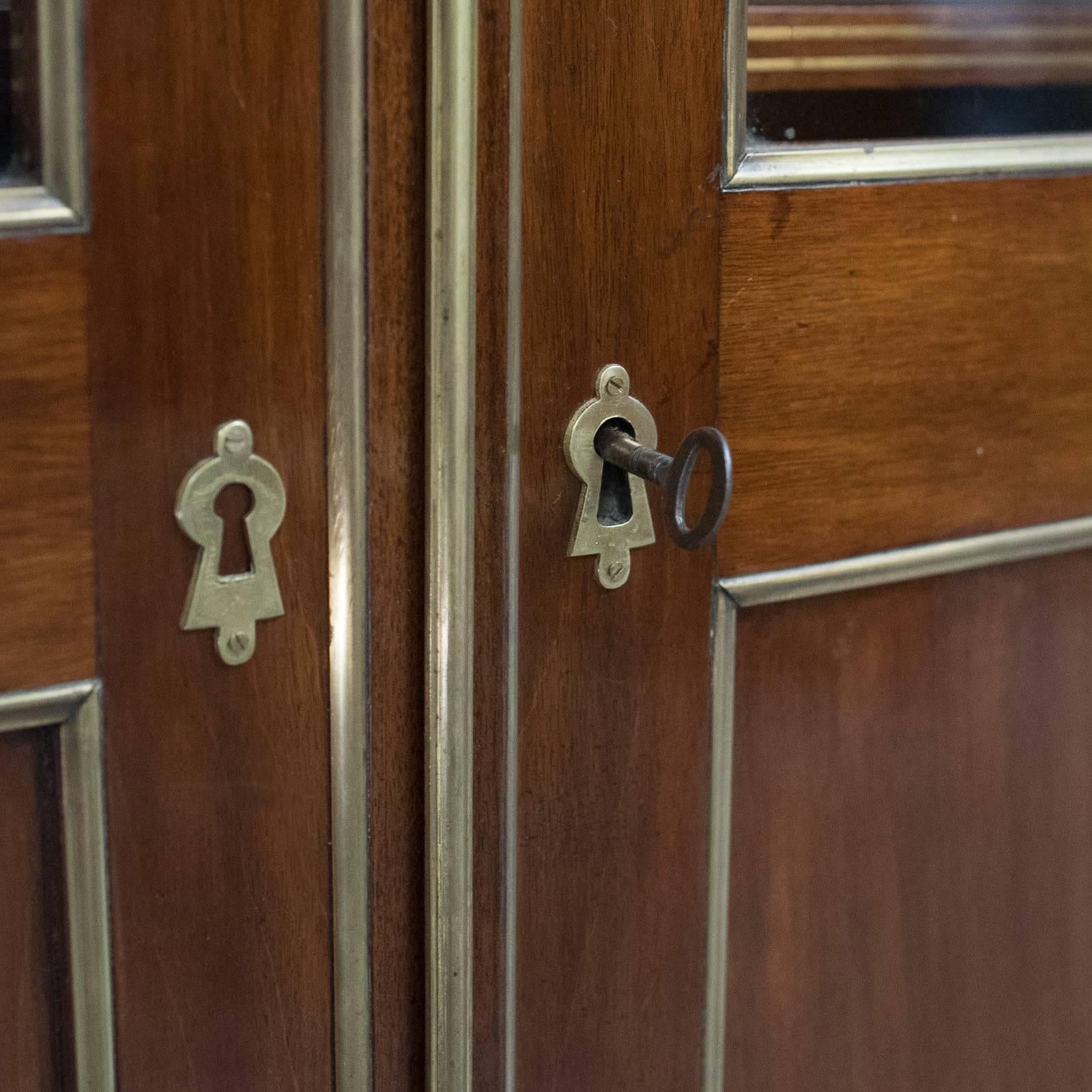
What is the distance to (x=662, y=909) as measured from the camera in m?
0.68

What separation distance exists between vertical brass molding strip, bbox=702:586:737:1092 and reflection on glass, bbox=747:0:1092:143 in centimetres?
21

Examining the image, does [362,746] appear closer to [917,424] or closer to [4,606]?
[4,606]

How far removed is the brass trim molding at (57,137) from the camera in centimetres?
50

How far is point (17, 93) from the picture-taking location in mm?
506

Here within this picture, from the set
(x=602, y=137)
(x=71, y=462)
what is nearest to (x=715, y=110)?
(x=602, y=137)

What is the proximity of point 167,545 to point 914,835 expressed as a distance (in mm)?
403

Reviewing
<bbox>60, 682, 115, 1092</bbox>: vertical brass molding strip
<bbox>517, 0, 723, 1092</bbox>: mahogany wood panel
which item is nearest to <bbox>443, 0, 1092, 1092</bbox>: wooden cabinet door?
<bbox>517, 0, 723, 1092</bbox>: mahogany wood panel

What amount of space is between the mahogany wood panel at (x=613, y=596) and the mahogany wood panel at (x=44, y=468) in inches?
6.7

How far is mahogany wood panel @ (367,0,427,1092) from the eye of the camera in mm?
554

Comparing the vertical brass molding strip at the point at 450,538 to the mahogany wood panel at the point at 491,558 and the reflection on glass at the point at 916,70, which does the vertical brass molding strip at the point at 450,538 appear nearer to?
the mahogany wood panel at the point at 491,558

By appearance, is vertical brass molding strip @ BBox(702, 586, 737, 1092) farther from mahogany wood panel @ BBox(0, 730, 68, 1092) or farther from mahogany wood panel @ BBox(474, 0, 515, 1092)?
mahogany wood panel @ BBox(0, 730, 68, 1092)

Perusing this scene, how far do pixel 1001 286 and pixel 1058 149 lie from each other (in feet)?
0.23

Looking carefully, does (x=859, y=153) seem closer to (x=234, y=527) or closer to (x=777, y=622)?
(x=777, y=622)

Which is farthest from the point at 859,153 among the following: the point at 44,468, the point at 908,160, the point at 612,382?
the point at 44,468
